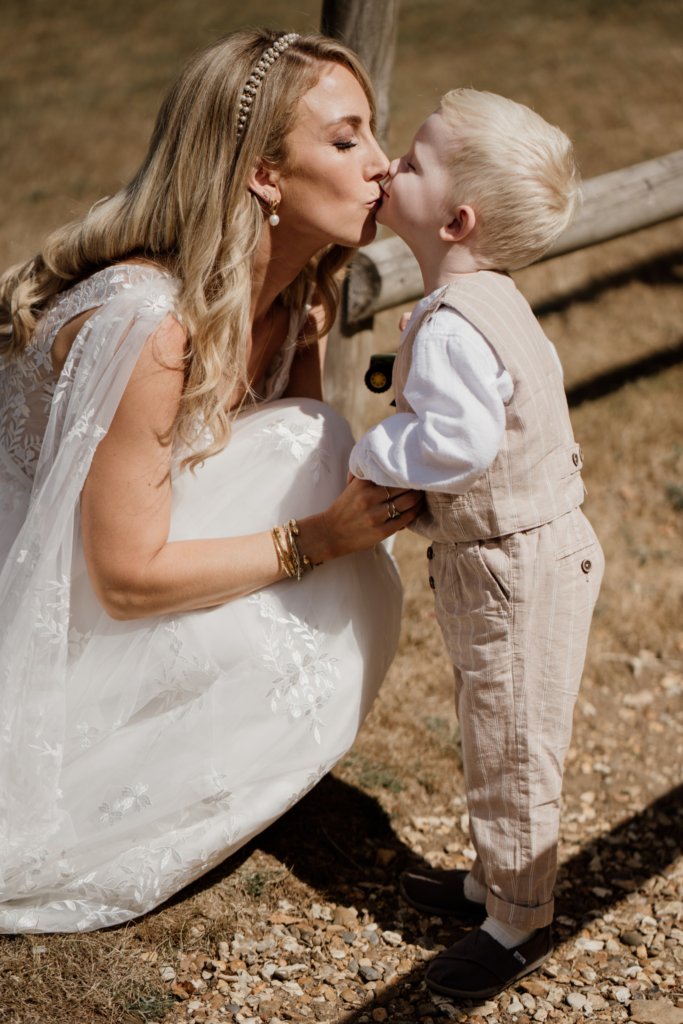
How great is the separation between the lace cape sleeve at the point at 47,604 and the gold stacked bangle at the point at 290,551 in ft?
1.55

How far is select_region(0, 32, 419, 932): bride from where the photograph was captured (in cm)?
199

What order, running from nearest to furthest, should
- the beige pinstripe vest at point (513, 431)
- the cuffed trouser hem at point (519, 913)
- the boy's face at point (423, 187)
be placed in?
the beige pinstripe vest at point (513, 431)
the boy's face at point (423, 187)
the cuffed trouser hem at point (519, 913)

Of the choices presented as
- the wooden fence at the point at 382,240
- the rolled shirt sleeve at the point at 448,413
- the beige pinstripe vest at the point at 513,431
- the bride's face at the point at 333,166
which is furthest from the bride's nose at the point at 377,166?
the wooden fence at the point at 382,240

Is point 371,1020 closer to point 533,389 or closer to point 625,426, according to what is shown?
point 533,389

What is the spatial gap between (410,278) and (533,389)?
1.65 m

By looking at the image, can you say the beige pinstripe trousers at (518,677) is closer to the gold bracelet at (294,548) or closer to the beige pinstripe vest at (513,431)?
the beige pinstripe vest at (513,431)

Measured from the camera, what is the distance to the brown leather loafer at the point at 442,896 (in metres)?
2.30

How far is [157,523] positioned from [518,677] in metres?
0.90

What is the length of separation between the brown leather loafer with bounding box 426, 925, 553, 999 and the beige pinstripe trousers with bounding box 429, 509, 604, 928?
75 mm

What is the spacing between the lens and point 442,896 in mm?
2318

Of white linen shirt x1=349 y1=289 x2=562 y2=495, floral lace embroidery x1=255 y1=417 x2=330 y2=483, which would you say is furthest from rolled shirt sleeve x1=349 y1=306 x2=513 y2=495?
floral lace embroidery x1=255 y1=417 x2=330 y2=483

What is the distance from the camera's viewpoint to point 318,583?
2.14 metres

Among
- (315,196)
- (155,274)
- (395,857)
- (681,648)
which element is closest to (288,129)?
(315,196)

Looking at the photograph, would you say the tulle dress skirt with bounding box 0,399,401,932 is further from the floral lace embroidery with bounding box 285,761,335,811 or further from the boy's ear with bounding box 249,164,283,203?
the boy's ear with bounding box 249,164,283,203
